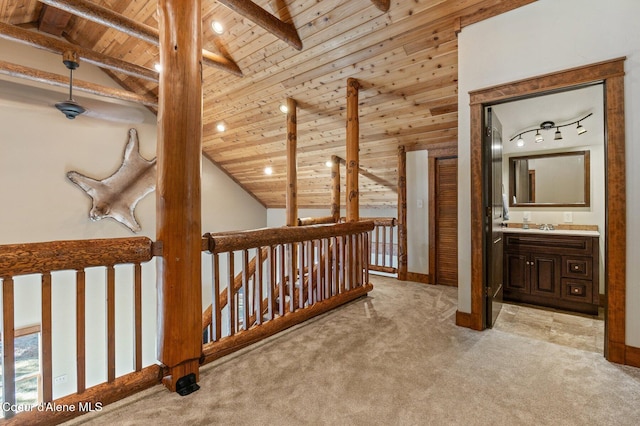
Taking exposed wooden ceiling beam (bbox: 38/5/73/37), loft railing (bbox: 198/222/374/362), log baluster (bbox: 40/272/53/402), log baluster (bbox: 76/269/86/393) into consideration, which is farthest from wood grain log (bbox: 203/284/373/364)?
exposed wooden ceiling beam (bbox: 38/5/73/37)

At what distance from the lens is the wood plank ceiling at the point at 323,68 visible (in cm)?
280

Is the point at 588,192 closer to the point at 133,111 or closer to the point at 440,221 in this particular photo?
the point at 440,221

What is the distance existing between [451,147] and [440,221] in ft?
3.27

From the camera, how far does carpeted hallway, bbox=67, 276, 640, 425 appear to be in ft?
4.84

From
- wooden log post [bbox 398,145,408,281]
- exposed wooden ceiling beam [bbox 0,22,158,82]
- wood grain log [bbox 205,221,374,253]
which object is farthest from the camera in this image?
wooden log post [bbox 398,145,408,281]

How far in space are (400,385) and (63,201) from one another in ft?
17.4

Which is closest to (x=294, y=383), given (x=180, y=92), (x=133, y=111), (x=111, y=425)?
(x=111, y=425)

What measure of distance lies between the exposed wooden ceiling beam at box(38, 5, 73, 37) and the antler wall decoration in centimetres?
159

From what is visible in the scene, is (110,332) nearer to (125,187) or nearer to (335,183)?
(335,183)

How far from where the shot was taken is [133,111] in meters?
5.27

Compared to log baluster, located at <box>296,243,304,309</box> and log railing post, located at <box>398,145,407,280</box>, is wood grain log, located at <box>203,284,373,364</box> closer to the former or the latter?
log baluster, located at <box>296,243,304,309</box>

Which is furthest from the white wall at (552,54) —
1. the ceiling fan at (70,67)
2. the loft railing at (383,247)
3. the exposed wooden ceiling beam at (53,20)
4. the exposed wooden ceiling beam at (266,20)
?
the exposed wooden ceiling beam at (53,20)

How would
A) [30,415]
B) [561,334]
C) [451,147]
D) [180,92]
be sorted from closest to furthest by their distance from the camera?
1. [30,415]
2. [180,92]
3. [561,334]
4. [451,147]

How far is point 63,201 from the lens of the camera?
14.9 feet
